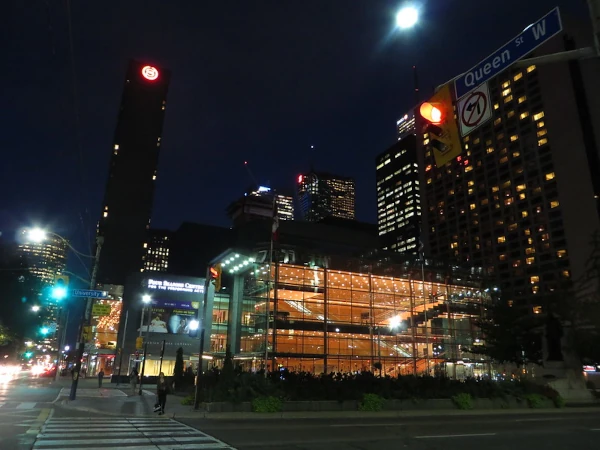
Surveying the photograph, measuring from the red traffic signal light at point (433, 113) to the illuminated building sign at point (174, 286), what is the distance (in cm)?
5962

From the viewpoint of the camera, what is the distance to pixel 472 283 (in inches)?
2020

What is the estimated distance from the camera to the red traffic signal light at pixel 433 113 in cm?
788

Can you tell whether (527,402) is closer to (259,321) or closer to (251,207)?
(259,321)

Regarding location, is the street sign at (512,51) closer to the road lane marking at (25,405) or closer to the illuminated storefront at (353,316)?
the road lane marking at (25,405)

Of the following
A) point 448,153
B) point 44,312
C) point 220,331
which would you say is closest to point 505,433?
point 448,153

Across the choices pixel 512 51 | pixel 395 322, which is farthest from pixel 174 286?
pixel 512 51

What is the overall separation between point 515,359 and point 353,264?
1702cm

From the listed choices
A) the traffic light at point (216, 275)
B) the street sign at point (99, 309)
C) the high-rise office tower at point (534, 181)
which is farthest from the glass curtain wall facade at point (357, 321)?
the high-rise office tower at point (534, 181)

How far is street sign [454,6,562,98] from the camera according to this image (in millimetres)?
6012

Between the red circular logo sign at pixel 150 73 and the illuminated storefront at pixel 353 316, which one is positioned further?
the red circular logo sign at pixel 150 73

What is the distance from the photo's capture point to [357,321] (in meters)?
45.1

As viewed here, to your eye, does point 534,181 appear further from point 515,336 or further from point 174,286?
point 174,286

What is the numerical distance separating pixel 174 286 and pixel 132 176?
5364 centimetres

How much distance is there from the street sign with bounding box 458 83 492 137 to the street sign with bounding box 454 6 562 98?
275 millimetres
